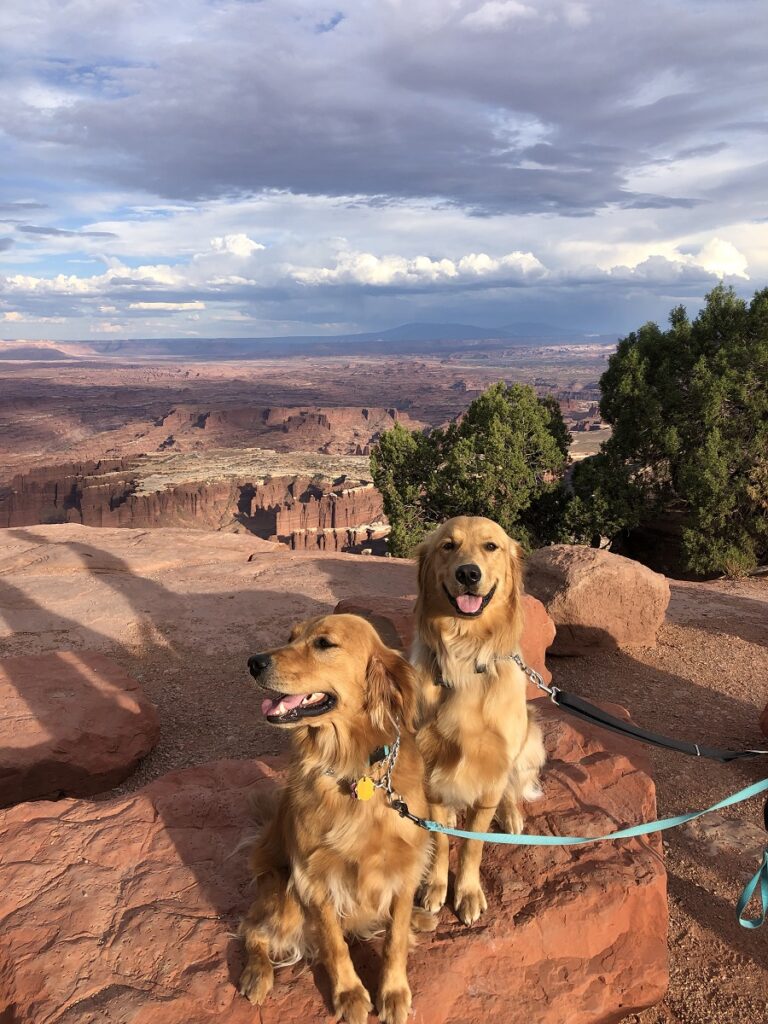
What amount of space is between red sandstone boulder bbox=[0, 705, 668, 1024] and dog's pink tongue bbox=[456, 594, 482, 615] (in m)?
1.39

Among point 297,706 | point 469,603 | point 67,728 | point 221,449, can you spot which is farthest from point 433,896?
point 221,449

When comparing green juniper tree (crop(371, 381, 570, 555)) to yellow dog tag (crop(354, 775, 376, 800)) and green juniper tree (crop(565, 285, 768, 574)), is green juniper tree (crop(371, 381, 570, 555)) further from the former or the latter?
yellow dog tag (crop(354, 775, 376, 800))

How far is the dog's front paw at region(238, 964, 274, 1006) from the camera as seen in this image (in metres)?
2.68

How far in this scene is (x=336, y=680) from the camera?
2.71 m

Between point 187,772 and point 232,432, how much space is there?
106m

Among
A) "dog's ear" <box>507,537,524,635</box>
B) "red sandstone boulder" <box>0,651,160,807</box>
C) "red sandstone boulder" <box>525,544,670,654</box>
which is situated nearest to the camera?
"dog's ear" <box>507,537,524,635</box>

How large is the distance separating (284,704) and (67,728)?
3767 millimetres

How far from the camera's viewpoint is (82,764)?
5457mm

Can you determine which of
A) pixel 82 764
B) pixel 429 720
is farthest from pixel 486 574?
pixel 82 764

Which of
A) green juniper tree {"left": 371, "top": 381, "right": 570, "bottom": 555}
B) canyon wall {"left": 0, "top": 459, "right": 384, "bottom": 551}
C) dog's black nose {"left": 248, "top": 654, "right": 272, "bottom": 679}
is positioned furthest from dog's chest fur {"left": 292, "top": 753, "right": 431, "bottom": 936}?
canyon wall {"left": 0, "top": 459, "right": 384, "bottom": 551}

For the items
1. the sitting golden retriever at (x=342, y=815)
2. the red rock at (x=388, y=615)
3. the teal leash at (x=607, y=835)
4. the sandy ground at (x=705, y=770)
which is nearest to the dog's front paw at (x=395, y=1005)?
the sitting golden retriever at (x=342, y=815)

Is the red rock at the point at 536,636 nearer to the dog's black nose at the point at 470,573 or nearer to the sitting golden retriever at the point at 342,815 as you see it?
the dog's black nose at the point at 470,573

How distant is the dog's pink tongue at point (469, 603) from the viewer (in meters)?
3.33

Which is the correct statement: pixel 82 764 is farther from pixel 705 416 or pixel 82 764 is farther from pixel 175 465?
pixel 175 465
